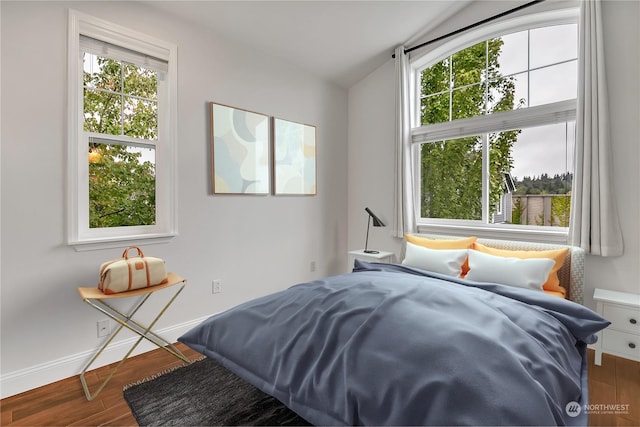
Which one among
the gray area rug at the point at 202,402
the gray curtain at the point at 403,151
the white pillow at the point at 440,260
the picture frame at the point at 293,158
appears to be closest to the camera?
the gray area rug at the point at 202,402

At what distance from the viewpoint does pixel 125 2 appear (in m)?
2.38

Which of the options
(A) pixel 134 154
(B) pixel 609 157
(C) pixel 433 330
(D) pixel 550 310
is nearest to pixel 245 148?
(A) pixel 134 154

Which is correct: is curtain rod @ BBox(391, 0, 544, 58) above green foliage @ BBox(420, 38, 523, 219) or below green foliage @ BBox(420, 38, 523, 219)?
above

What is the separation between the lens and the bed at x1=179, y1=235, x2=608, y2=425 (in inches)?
41.6

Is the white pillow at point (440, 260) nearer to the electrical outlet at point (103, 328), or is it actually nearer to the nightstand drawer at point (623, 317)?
the nightstand drawer at point (623, 317)

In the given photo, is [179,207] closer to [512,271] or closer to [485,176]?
[512,271]

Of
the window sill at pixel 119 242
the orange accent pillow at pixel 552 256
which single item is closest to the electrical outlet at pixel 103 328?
the window sill at pixel 119 242

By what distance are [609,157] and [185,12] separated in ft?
11.5

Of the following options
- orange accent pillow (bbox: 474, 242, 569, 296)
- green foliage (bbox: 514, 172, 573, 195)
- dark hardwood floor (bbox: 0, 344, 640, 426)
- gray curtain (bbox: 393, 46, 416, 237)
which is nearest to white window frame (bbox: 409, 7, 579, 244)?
gray curtain (bbox: 393, 46, 416, 237)

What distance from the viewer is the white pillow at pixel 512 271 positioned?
7.40ft

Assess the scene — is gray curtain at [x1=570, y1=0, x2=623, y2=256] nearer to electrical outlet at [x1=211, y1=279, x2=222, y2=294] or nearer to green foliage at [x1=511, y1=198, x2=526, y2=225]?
green foliage at [x1=511, y1=198, x2=526, y2=225]

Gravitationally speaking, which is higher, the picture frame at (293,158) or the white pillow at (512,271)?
the picture frame at (293,158)

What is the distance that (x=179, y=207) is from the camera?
2695mm

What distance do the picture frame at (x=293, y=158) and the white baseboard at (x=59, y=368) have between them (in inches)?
72.4
